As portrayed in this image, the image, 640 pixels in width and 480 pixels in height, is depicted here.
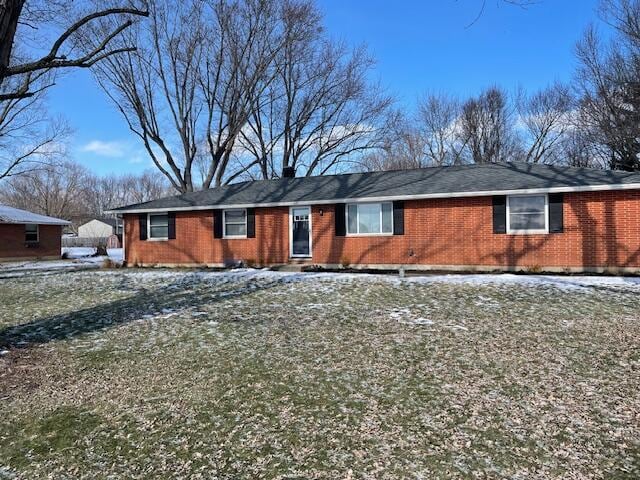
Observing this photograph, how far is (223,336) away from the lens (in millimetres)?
6855

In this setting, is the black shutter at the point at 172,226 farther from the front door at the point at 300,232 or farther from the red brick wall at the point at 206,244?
the front door at the point at 300,232

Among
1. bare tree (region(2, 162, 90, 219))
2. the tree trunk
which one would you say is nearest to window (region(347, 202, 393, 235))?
the tree trunk

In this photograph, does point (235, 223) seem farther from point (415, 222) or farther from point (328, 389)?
point (328, 389)

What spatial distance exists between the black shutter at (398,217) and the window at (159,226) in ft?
30.3

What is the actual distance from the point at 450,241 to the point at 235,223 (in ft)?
25.9

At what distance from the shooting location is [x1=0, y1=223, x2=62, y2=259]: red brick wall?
26.4m

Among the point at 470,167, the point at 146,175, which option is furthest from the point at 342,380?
the point at 146,175

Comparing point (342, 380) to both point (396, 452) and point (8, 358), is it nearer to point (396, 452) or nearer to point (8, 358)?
point (396, 452)

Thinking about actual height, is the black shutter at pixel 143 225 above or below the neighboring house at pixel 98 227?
below

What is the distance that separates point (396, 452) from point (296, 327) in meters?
4.06

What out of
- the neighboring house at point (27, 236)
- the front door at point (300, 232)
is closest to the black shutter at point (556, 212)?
the front door at point (300, 232)

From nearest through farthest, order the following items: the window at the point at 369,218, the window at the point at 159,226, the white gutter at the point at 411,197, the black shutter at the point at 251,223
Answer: the white gutter at the point at 411,197
the window at the point at 369,218
the black shutter at the point at 251,223
the window at the point at 159,226

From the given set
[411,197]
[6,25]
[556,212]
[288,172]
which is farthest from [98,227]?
[6,25]

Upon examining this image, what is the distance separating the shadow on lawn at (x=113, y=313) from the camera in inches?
285
